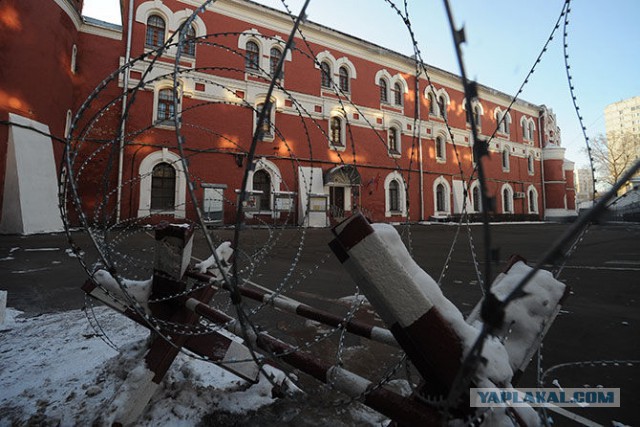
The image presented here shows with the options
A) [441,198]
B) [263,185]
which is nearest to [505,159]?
[441,198]

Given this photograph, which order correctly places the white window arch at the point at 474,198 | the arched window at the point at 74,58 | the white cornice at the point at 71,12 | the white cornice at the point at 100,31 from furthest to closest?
1. the white window arch at the point at 474,198
2. the white cornice at the point at 100,31
3. the arched window at the point at 74,58
4. the white cornice at the point at 71,12

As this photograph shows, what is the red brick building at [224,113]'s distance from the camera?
9.98 metres

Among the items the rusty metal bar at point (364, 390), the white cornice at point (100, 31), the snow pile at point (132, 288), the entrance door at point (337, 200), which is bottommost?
the rusty metal bar at point (364, 390)

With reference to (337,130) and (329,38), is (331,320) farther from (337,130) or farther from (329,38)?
(329,38)

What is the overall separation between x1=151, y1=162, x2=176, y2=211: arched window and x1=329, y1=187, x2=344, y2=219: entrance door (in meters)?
7.97

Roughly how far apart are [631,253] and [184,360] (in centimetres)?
917

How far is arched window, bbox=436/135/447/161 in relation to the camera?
2130 centimetres

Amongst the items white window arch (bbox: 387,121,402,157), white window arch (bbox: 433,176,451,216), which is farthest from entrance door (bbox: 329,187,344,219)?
white window arch (bbox: 433,176,451,216)

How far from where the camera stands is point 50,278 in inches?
171

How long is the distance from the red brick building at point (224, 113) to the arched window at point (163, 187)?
0.16 feet

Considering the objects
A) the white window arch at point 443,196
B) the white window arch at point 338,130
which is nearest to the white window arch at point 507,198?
the white window arch at point 443,196

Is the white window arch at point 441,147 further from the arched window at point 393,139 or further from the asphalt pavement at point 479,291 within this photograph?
the asphalt pavement at point 479,291

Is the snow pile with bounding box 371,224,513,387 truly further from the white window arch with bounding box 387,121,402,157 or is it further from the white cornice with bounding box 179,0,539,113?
the white window arch with bounding box 387,121,402,157

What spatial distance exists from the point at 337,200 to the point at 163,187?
356 inches
